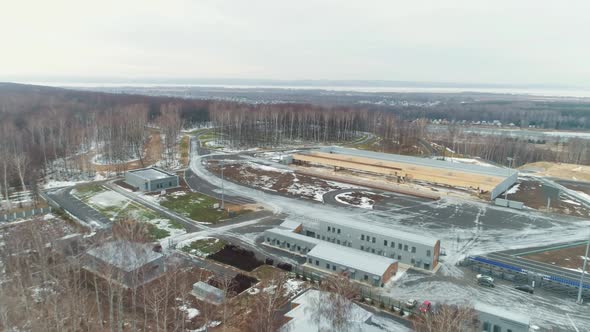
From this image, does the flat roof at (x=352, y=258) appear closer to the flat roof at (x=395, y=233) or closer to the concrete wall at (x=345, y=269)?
the concrete wall at (x=345, y=269)

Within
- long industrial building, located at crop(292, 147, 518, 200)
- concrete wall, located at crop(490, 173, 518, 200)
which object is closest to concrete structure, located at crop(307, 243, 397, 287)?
concrete wall, located at crop(490, 173, 518, 200)

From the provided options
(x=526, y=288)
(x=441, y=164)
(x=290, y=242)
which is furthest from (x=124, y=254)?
(x=441, y=164)

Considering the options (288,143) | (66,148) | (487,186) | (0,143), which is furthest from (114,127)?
(487,186)

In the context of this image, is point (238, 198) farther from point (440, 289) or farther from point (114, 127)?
point (114, 127)

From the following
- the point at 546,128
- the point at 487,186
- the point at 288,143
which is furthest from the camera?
the point at 546,128

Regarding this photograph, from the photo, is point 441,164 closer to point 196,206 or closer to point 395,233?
point 395,233

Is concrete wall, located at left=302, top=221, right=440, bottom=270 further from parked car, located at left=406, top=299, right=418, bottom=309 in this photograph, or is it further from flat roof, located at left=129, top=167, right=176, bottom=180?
flat roof, located at left=129, top=167, right=176, bottom=180
